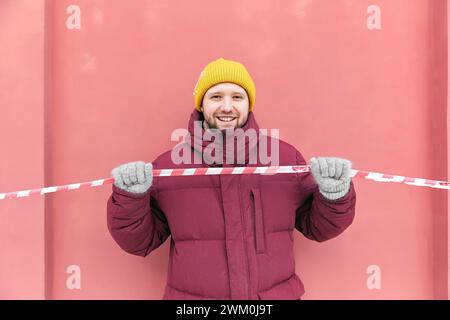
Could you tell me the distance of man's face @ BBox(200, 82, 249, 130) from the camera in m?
0.98

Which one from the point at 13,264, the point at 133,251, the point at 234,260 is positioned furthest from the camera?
the point at 13,264

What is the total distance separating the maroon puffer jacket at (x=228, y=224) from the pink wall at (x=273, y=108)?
13.1 inches

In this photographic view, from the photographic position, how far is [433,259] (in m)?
1.35

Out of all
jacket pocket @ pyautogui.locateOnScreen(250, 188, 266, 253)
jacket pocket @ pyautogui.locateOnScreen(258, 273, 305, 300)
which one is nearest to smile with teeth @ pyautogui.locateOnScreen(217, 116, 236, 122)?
jacket pocket @ pyautogui.locateOnScreen(250, 188, 266, 253)

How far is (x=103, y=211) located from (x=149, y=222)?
16.1 inches

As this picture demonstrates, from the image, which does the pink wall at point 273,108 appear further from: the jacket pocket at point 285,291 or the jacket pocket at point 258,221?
the jacket pocket at point 258,221

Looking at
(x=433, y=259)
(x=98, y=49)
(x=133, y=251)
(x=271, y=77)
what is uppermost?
(x=98, y=49)

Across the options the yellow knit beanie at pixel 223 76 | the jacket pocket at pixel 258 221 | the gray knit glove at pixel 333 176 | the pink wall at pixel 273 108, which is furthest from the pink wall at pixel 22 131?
the gray knit glove at pixel 333 176

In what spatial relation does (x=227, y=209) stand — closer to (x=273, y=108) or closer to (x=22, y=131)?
(x=273, y=108)

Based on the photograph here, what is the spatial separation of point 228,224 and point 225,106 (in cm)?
33

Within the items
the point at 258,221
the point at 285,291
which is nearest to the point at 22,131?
the point at 258,221

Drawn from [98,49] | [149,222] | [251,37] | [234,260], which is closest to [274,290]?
[234,260]

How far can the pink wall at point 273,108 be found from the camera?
4.27 feet

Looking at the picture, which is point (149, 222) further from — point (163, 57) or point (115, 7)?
point (115, 7)
